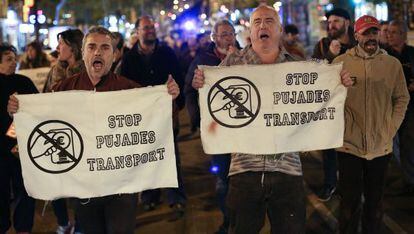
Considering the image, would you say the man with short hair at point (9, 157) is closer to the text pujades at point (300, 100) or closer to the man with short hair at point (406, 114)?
the text pujades at point (300, 100)

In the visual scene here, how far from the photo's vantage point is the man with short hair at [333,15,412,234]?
5.47m

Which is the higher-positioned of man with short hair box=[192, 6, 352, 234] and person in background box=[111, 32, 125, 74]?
person in background box=[111, 32, 125, 74]

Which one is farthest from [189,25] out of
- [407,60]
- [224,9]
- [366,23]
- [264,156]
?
[264,156]

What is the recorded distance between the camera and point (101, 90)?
4.77m

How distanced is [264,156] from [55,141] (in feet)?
4.99

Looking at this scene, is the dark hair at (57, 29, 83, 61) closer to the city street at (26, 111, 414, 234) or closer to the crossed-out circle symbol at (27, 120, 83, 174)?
the city street at (26, 111, 414, 234)

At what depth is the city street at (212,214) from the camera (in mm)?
7047

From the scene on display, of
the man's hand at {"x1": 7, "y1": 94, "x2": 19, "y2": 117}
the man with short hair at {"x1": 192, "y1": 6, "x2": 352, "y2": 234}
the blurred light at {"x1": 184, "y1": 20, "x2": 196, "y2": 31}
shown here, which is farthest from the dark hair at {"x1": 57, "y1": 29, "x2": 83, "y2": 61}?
the blurred light at {"x1": 184, "y1": 20, "x2": 196, "y2": 31}

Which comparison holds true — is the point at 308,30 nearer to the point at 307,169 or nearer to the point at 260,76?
the point at 307,169

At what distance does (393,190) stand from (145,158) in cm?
480

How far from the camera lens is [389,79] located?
5.51 metres

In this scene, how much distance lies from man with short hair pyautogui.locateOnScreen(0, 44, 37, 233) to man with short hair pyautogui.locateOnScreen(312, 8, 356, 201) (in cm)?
329

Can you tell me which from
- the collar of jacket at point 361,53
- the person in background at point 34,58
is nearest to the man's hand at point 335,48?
the collar of jacket at point 361,53

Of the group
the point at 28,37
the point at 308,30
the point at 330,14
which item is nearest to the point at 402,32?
the point at 330,14
